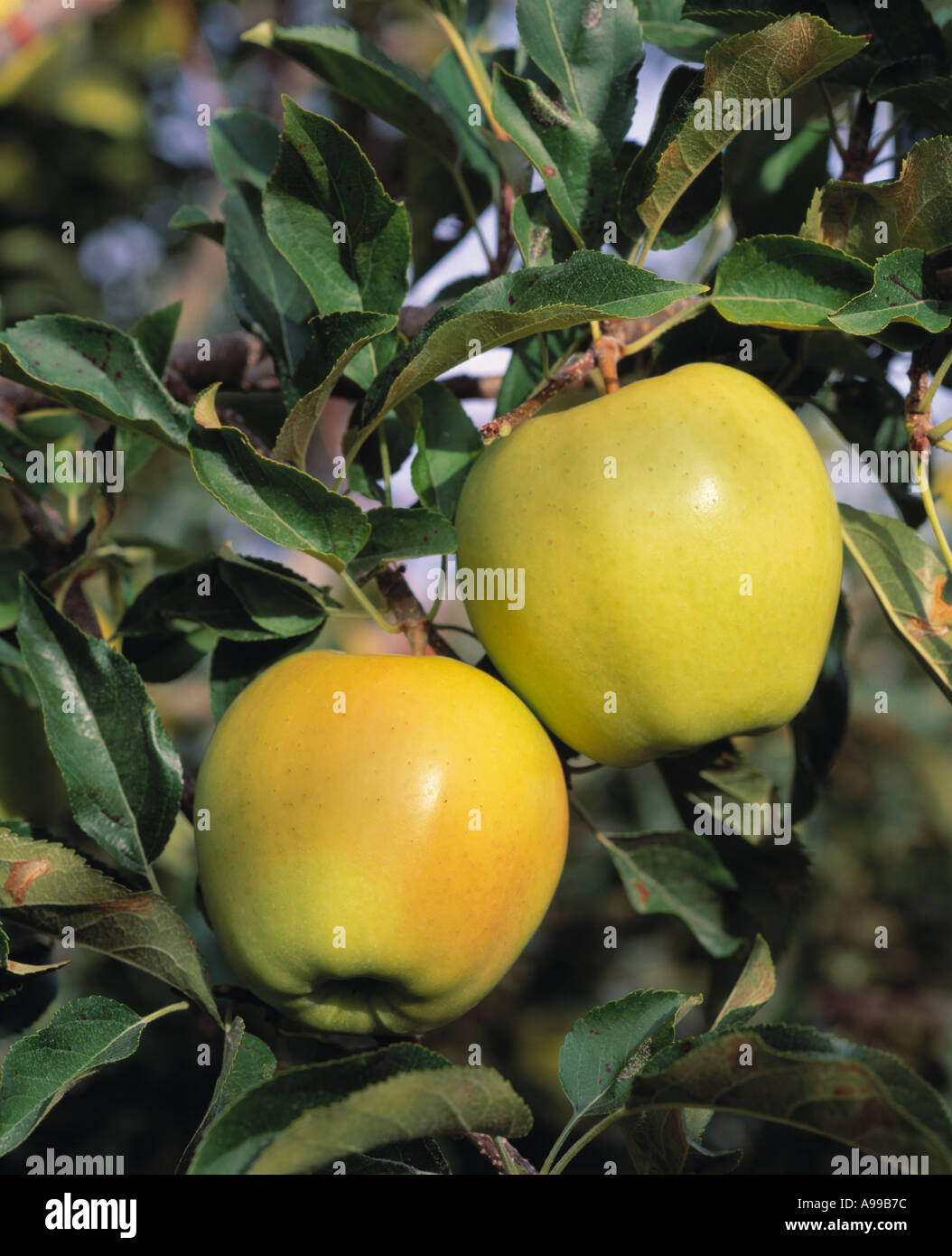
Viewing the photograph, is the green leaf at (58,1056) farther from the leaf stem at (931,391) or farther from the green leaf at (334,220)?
the leaf stem at (931,391)

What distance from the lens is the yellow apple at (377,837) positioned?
1.83 ft

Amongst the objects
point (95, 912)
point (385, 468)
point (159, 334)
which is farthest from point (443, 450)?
point (95, 912)

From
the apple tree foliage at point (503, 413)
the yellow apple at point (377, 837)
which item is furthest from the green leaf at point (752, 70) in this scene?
the yellow apple at point (377, 837)

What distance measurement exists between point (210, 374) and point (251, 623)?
1.12 feet

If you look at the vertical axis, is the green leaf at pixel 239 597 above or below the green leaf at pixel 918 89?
below

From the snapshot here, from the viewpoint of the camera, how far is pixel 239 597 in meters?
0.68

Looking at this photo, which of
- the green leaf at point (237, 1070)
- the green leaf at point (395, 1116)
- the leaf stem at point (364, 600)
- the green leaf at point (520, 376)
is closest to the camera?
the green leaf at point (395, 1116)

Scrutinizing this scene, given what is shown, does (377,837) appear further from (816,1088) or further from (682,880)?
(682,880)

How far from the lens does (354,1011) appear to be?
620 mm

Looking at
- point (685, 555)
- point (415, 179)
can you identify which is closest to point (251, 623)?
point (685, 555)

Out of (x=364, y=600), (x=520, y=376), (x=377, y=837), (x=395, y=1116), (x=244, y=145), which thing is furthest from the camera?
(x=244, y=145)

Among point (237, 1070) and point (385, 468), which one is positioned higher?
point (385, 468)

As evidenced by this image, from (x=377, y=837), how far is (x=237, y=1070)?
151 mm

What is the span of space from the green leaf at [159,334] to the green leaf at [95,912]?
373 mm
